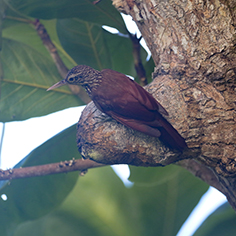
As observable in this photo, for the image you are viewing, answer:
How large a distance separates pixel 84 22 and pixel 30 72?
16.1 inches

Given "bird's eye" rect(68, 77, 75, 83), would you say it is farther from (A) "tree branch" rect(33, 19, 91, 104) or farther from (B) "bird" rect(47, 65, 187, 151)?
(A) "tree branch" rect(33, 19, 91, 104)

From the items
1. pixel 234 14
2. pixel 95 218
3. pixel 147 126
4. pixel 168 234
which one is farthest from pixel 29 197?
pixel 234 14

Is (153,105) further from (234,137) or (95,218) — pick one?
(95,218)

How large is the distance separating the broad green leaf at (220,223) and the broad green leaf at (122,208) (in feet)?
0.38

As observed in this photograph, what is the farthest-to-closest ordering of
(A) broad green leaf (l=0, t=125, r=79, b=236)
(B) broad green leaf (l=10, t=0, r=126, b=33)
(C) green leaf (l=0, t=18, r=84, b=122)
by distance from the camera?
(C) green leaf (l=0, t=18, r=84, b=122), (A) broad green leaf (l=0, t=125, r=79, b=236), (B) broad green leaf (l=10, t=0, r=126, b=33)

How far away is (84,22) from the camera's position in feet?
4.82

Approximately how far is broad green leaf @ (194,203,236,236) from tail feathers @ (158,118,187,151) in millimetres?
861

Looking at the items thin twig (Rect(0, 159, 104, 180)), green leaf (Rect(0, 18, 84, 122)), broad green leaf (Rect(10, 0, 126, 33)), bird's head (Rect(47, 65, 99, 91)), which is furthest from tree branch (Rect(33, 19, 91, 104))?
bird's head (Rect(47, 65, 99, 91))

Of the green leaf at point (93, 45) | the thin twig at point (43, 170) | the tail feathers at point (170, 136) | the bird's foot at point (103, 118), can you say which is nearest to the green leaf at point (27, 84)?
the green leaf at point (93, 45)

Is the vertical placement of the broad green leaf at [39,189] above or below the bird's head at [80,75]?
below

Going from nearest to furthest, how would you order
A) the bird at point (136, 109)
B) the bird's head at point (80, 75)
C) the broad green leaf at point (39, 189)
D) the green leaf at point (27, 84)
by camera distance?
1. the bird at point (136, 109)
2. the bird's head at point (80, 75)
3. the broad green leaf at point (39, 189)
4. the green leaf at point (27, 84)

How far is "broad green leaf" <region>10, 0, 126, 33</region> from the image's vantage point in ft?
4.23

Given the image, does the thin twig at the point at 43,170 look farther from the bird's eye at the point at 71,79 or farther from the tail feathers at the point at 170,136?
the tail feathers at the point at 170,136

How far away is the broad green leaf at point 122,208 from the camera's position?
1550 millimetres
